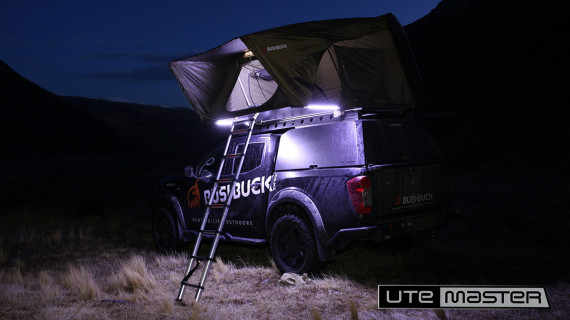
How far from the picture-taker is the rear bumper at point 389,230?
6.27 metres

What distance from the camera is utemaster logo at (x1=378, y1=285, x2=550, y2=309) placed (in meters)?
5.43

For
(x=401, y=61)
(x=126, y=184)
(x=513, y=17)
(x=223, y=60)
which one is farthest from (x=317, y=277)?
(x=513, y=17)

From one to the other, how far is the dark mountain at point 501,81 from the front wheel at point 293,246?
22644 mm

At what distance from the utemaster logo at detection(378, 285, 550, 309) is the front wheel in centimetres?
137

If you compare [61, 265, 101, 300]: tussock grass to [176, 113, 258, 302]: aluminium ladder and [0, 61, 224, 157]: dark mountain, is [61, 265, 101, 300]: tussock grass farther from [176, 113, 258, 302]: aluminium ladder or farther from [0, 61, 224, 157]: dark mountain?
[0, 61, 224, 157]: dark mountain

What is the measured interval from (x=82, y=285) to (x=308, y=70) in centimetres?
416

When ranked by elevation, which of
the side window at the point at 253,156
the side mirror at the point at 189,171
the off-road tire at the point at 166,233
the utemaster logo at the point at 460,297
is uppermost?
the side window at the point at 253,156

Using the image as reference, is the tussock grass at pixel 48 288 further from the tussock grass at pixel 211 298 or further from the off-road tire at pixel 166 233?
the off-road tire at pixel 166 233

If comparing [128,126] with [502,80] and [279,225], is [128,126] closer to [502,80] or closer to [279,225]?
[502,80]

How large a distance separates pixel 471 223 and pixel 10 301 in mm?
9863

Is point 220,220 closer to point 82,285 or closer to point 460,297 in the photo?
point 82,285

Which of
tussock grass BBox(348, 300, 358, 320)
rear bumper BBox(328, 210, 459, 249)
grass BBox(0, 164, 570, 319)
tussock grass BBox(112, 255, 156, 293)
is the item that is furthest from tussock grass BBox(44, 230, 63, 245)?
tussock grass BBox(348, 300, 358, 320)

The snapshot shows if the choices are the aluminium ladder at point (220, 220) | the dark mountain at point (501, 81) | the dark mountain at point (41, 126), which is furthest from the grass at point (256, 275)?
the dark mountain at point (41, 126)

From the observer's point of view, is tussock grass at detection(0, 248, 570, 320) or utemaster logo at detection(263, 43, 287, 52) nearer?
tussock grass at detection(0, 248, 570, 320)
